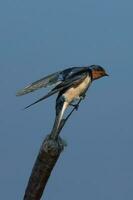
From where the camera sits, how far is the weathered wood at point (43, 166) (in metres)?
5.53

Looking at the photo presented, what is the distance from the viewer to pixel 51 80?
580cm

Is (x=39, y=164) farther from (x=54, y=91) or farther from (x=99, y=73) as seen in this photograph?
(x=99, y=73)

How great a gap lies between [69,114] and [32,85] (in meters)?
0.56

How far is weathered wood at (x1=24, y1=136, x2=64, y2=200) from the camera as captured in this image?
553 cm

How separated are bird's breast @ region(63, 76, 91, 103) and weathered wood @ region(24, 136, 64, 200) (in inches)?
19.6

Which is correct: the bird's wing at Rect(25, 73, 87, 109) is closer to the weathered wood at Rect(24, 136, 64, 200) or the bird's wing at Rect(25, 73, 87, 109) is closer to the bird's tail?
the bird's tail

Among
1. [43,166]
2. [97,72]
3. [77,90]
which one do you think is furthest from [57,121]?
[97,72]

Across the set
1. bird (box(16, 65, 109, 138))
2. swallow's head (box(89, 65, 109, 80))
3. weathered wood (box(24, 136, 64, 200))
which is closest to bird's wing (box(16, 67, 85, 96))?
bird (box(16, 65, 109, 138))

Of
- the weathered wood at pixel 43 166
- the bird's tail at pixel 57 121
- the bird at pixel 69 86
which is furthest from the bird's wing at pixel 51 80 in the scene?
the weathered wood at pixel 43 166

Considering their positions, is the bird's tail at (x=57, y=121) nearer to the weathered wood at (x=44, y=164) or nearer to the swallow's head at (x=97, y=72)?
the weathered wood at (x=44, y=164)

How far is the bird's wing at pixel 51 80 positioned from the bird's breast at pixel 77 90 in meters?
0.16

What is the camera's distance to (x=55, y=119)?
18.8 feet

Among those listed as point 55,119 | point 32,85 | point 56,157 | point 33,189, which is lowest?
point 33,189

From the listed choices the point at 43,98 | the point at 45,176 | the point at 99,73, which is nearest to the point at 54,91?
the point at 43,98
